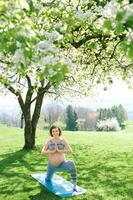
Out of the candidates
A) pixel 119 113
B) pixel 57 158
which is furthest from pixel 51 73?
pixel 119 113

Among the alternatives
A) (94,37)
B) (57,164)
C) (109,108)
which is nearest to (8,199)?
(57,164)

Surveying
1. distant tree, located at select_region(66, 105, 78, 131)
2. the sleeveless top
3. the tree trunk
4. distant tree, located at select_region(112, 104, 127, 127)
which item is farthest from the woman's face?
distant tree, located at select_region(112, 104, 127, 127)

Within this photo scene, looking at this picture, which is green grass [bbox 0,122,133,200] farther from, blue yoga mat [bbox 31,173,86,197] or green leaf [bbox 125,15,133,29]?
green leaf [bbox 125,15,133,29]

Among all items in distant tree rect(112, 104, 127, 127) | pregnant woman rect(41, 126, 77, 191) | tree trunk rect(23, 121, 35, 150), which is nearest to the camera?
pregnant woman rect(41, 126, 77, 191)

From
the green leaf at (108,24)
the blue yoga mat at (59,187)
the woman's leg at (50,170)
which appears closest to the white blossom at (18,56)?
the green leaf at (108,24)

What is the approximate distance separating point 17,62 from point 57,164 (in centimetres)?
843

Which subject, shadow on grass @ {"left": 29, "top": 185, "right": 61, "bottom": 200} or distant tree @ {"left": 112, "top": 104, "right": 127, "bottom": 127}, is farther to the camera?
distant tree @ {"left": 112, "top": 104, "right": 127, "bottom": 127}

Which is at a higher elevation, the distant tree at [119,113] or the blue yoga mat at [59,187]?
the distant tree at [119,113]

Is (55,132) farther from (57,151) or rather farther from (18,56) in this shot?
(18,56)

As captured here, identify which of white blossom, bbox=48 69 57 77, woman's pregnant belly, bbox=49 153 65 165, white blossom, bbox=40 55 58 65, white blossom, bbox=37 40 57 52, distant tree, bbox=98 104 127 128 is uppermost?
distant tree, bbox=98 104 127 128

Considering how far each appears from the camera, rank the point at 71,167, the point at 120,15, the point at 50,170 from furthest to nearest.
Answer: the point at 50,170 → the point at 71,167 → the point at 120,15

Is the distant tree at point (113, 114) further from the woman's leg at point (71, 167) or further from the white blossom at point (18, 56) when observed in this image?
the white blossom at point (18, 56)

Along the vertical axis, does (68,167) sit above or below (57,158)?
below

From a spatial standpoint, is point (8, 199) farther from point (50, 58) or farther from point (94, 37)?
point (50, 58)
